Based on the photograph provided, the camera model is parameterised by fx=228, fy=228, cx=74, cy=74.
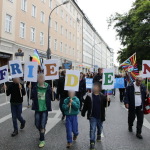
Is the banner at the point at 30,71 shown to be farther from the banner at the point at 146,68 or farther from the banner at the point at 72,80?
the banner at the point at 146,68

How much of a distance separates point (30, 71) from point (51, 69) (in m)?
0.86

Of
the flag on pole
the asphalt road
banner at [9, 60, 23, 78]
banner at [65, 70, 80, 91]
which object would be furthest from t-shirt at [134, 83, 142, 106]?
the flag on pole

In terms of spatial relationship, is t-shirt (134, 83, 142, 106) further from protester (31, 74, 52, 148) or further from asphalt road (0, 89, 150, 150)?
protester (31, 74, 52, 148)

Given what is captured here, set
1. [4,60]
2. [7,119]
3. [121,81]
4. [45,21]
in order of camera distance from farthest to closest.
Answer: [45,21]
[4,60]
[121,81]
[7,119]

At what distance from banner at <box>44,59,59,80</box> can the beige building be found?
1645cm

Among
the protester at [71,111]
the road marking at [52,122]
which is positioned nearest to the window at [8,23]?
the road marking at [52,122]

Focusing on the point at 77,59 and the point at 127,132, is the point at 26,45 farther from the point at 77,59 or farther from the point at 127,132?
the point at 77,59

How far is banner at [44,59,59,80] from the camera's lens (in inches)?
252

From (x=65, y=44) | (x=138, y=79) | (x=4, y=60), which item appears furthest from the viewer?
(x=65, y=44)

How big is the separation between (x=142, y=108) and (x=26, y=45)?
2386cm

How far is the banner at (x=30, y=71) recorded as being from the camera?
688cm

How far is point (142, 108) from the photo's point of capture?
6332mm

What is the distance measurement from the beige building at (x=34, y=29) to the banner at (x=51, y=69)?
16.4 m

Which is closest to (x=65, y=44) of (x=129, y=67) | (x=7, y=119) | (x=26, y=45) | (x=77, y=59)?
(x=77, y=59)
